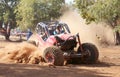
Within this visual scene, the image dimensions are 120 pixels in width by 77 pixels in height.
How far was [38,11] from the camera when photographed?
44.7 meters

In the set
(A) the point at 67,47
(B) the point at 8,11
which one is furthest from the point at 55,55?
(B) the point at 8,11

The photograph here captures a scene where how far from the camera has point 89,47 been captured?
54.7 ft

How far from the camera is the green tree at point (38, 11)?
1759 inches

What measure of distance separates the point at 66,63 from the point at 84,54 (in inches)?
36.1

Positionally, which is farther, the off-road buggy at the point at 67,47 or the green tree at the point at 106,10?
the green tree at the point at 106,10

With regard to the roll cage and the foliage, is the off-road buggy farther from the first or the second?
the foliage

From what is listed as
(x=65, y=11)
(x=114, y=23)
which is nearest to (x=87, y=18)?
(x=114, y=23)

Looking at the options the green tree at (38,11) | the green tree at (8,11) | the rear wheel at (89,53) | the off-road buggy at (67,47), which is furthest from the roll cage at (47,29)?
the green tree at (8,11)

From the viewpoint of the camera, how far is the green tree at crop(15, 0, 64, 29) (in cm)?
4469

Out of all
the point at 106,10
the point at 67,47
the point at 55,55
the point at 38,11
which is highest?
the point at 38,11

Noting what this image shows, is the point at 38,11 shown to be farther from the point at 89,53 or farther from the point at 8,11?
the point at 89,53

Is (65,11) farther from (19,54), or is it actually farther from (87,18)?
(19,54)

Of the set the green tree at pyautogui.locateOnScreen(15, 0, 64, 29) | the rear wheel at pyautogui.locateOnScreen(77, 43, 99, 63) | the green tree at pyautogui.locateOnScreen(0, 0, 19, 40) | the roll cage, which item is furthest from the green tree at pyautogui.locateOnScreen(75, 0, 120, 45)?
the green tree at pyautogui.locateOnScreen(0, 0, 19, 40)

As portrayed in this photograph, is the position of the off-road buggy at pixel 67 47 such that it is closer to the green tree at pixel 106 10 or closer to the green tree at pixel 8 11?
the green tree at pixel 106 10
